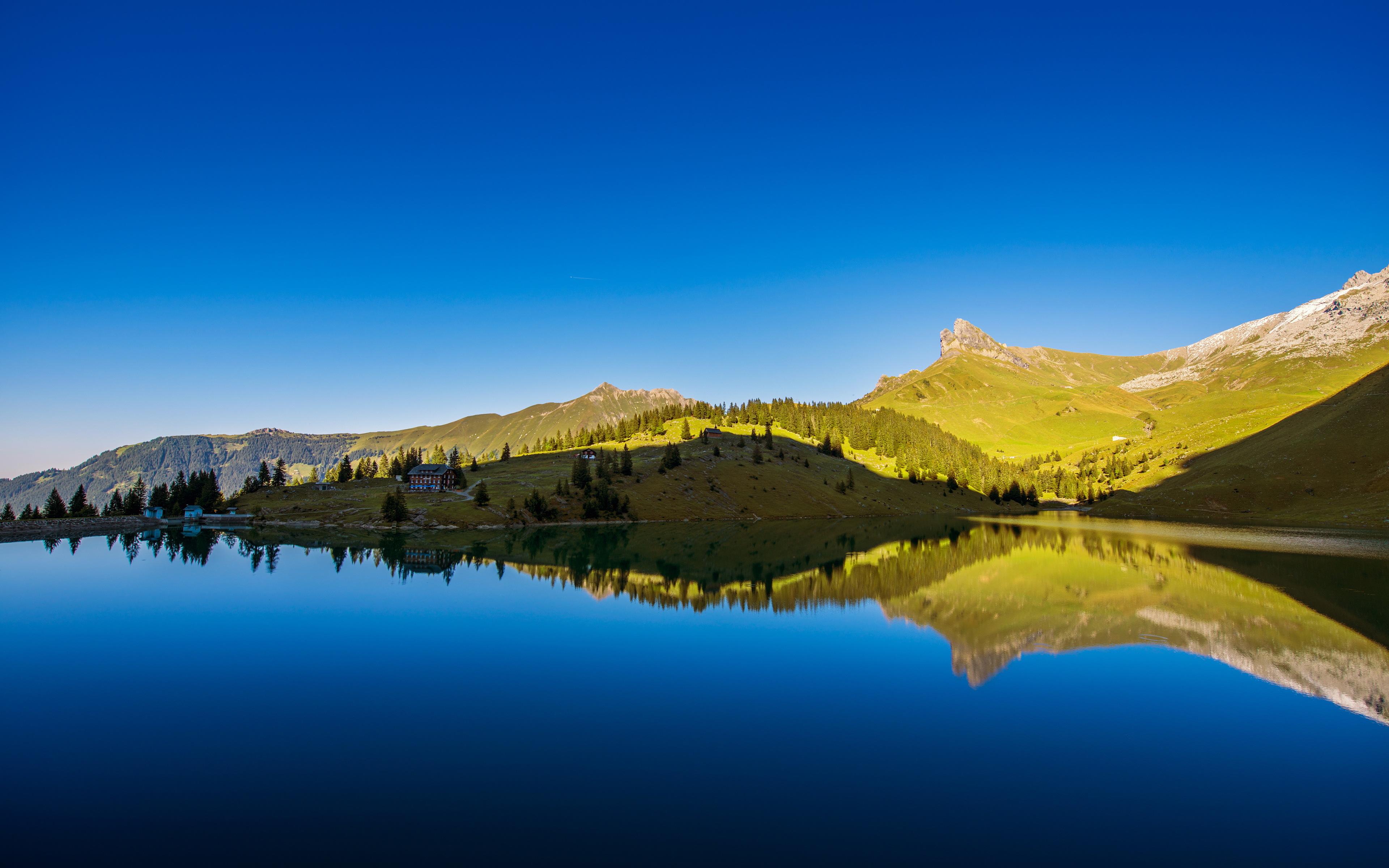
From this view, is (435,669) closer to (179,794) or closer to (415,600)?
(179,794)

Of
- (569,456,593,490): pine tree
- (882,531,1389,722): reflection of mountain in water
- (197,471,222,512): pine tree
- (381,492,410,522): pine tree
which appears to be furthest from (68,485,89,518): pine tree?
(882,531,1389,722): reflection of mountain in water

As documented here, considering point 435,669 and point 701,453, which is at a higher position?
point 701,453

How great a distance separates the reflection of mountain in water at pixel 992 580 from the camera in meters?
34.3

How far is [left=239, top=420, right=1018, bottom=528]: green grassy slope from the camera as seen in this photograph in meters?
127

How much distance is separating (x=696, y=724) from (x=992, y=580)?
46.8 meters

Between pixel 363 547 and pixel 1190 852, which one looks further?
pixel 363 547

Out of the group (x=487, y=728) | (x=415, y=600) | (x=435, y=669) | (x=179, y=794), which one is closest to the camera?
(x=179, y=794)

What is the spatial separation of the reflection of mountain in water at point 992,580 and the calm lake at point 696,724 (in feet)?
1.71

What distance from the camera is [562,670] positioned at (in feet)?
98.5

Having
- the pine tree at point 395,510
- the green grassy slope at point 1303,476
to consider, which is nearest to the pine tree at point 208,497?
the pine tree at point 395,510

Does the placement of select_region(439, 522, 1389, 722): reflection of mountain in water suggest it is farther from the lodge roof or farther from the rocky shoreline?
the rocky shoreline

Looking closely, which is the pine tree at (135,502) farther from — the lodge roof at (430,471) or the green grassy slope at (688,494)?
the lodge roof at (430,471)

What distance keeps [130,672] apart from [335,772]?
19.6 m

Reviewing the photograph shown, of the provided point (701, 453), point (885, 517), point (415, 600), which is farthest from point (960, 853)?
point (701, 453)
